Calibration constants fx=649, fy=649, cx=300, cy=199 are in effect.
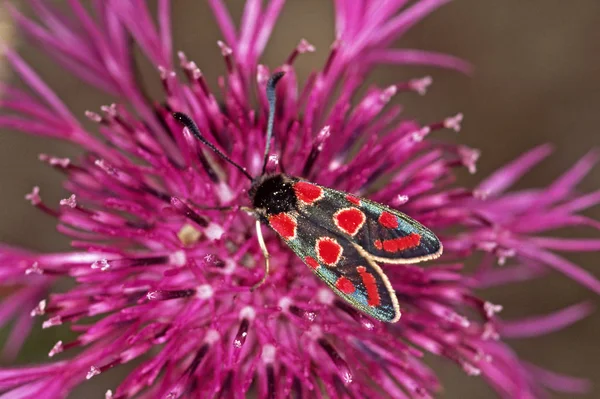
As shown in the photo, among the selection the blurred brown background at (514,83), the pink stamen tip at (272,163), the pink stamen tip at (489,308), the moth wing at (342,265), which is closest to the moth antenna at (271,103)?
the pink stamen tip at (272,163)

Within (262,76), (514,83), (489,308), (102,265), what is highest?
(514,83)

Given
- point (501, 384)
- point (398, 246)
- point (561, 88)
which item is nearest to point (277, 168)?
point (398, 246)

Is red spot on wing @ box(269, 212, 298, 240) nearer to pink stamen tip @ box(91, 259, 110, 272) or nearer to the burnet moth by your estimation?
the burnet moth

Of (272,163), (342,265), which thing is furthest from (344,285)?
(272,163)

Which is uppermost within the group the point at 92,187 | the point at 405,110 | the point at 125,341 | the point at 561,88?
the point at 561,88

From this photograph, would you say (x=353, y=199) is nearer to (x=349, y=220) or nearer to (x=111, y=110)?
(x=349, y=220)

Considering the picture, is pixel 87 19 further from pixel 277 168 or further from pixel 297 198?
pixel 297 198
